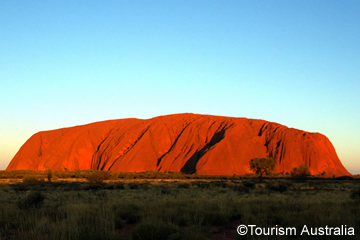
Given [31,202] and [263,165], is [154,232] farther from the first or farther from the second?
[263,165]

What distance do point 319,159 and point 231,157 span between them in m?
20.0

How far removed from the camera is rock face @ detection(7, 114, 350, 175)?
70.0 m

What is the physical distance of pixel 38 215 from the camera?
9242 mm

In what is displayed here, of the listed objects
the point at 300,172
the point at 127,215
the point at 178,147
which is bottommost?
the point at 300,172

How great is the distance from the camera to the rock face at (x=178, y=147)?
70000mm

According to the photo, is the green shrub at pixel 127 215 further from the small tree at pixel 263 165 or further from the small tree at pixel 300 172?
the small tree at pixel 263 165

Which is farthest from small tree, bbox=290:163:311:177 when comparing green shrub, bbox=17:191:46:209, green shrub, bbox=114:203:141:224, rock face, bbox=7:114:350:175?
green shrub, bbox=17:191:46:209

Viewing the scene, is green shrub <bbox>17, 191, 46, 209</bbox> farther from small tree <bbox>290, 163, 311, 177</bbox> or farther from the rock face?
the rock face

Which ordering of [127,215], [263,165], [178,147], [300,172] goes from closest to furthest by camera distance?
[127,215] < [300,172] < [263,165] < [178,147]

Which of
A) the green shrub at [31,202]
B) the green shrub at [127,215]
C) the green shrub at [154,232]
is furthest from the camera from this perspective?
the green shrub at [31,202]

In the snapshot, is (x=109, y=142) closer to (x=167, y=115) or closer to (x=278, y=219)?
(x=167, y=115)

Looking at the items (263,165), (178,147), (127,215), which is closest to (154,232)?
(127,215)

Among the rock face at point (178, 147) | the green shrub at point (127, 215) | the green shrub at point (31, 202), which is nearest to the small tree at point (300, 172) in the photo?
the rock face at point (178, 147)

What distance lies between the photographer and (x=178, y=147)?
77.8 m
